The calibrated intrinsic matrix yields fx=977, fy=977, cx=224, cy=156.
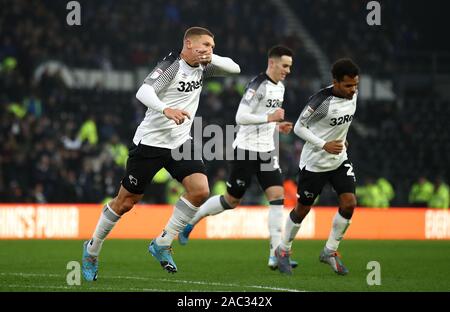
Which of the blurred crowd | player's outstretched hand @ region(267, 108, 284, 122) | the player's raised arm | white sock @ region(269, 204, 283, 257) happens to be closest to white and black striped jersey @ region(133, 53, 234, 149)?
the player's raised arm

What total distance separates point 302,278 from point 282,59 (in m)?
3.37

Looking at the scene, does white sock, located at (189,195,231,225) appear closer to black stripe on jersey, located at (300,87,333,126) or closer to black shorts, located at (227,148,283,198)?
black shorts, located at (227,148,283,198)

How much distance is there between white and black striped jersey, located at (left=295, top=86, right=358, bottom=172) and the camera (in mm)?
11938

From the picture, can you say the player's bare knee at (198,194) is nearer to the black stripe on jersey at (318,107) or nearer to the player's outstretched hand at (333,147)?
the player's outstretched hand at (333,147)

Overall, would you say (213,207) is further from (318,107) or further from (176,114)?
(176,114)

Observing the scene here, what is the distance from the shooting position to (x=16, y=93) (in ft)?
82.9

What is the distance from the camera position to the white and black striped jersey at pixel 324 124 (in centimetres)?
1194

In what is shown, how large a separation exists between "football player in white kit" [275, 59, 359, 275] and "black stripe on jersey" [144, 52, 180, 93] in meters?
2.19

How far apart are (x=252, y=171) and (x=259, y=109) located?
88cm

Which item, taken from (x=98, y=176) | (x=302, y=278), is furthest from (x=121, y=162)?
(x=302, y=278)

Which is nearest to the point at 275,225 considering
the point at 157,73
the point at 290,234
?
the point at 290,234

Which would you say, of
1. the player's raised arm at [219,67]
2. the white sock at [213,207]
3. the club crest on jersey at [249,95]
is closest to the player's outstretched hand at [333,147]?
the player's raised arm at [219,67]

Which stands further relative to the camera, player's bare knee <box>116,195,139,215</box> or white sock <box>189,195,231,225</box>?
white sock <box>189,195,231,225</box>
